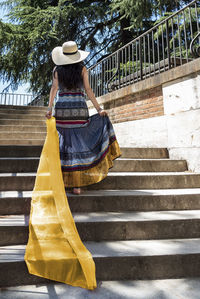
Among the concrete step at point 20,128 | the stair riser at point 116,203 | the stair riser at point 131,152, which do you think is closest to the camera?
the stair riser at point 116,203

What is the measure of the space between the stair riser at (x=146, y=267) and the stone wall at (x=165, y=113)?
191 centimetres

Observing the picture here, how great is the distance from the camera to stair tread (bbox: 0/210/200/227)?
2100mm

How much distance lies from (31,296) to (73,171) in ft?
4.15

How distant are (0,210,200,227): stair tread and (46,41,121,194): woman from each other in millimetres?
400

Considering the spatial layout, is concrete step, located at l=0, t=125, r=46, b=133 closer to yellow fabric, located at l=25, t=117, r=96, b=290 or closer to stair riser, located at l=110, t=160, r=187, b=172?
stair riser, located at l=110, t=160, r=187, b=172

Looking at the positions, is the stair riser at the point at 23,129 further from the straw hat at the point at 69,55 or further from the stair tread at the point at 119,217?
the stair tread at the point at 119,217

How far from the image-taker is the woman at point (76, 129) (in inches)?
99.1

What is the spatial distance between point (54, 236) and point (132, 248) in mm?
648

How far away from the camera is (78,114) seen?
262 centimetres

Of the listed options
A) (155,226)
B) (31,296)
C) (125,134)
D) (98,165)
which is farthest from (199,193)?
(125,134)

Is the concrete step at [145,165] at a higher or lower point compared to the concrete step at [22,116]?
lower

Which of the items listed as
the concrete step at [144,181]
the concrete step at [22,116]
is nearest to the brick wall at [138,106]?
the concrete step at [144,181]

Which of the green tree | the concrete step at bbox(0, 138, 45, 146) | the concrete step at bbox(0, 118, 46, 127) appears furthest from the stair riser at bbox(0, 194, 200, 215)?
the green tree

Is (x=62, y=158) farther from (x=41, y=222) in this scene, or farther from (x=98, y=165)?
(x=41, y=222)
